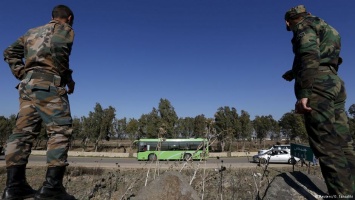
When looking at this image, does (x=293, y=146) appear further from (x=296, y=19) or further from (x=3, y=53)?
(x=3, y=53)

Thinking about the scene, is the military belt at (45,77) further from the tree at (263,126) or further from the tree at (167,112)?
the tree at (263,126)

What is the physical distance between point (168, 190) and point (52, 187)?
3.23 ft

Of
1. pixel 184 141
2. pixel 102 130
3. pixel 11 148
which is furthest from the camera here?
pixel 102 130

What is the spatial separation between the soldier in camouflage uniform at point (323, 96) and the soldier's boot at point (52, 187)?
2181mm

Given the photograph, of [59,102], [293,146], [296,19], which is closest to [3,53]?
[59,102]

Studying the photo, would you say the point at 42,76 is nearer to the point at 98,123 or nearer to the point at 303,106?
the point at 303,106

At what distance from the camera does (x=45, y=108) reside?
89.7 inches

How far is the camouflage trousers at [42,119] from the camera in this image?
222cm

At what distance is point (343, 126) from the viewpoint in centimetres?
242

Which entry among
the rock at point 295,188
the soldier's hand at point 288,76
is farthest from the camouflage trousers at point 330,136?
the soldier's hand at point 288,76

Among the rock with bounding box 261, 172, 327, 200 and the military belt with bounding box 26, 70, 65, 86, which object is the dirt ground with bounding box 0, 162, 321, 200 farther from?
the military belt with bounding box 26, 70, 65, 86

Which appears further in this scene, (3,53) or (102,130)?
(102,130)

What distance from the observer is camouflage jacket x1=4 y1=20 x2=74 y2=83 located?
7.96 ft

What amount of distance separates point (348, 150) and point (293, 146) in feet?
5.41
